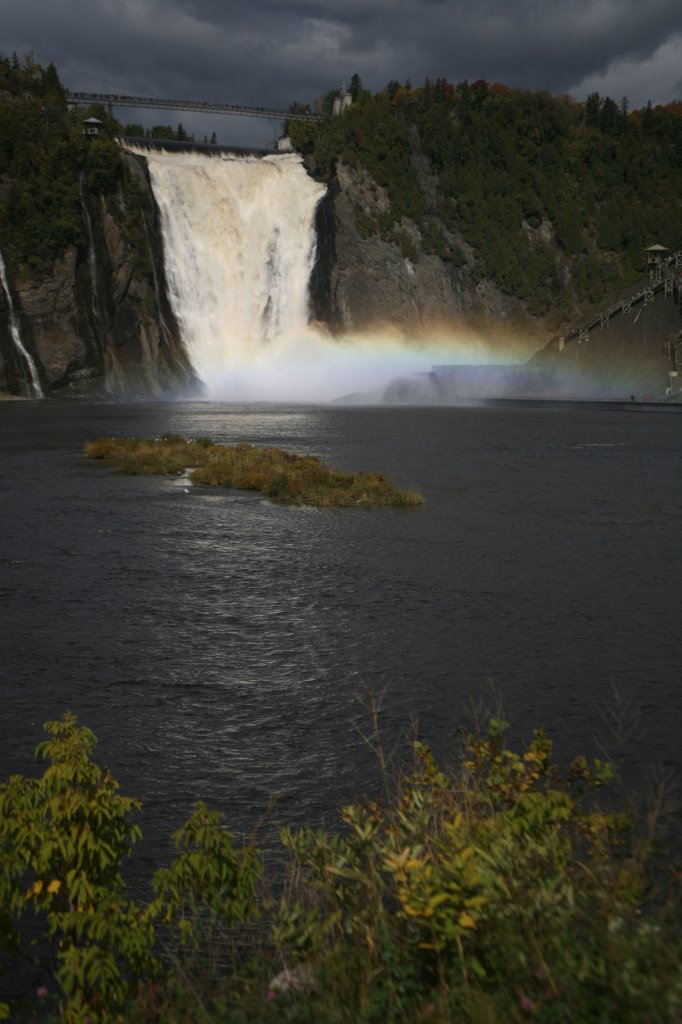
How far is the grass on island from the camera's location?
2877 centimetres

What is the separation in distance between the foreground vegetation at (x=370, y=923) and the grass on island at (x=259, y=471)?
864 inches

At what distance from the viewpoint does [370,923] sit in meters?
5.22

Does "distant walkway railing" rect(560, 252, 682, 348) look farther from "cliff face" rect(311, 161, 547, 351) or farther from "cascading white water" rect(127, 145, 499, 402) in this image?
"cliff face" rect(311, 161, 547, 351)

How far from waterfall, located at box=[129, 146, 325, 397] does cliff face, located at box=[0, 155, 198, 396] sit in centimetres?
198

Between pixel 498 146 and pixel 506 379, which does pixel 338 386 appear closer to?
pixel 506 379

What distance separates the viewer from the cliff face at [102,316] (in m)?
95.9

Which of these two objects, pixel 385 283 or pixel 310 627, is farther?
pixel 385 283

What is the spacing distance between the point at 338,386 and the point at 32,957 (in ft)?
367

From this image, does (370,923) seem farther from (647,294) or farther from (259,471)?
(647,294)

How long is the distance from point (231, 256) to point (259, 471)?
7968 centimetres

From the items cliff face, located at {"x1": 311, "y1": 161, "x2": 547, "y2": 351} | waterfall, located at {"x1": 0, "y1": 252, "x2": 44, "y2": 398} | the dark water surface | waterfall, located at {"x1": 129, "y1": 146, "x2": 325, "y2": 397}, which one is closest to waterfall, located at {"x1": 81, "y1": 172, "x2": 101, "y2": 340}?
waterfall, located at {"x1": 129, "y1": 146, "x2": 325, "y2": 397}

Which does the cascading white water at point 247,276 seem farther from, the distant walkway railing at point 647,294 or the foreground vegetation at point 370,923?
the foreground vegetation at point 370,923

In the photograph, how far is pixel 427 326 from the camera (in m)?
129

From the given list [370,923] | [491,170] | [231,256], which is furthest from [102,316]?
[370,923]
